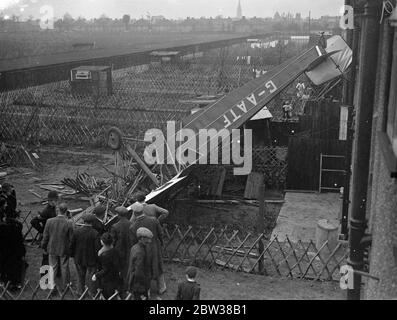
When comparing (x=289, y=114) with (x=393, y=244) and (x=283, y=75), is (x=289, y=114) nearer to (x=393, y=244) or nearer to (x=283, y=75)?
(x=283, y=75)

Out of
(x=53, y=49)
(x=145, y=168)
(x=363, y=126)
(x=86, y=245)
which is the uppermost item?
(x=53, y=49)

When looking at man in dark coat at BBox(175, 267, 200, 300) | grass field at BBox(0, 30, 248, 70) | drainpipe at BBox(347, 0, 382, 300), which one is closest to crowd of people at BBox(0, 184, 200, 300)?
man in dark coat at BBox(175, 267, 200, 300)

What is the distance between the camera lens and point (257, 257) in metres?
10.0

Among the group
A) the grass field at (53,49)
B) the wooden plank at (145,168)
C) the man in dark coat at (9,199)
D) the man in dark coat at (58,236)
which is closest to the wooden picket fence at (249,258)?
the man in dark coat at (58,236)

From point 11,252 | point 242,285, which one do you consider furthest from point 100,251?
point 242,285

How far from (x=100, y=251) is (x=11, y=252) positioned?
196 cm

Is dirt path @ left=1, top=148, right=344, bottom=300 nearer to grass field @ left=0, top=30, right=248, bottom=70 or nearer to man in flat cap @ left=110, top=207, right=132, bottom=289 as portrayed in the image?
man in flat cap @ left=110, top=207, right=132, bottom=289

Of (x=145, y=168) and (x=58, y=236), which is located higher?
(x=145, y=168)

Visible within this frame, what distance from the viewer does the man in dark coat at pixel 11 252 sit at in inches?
332

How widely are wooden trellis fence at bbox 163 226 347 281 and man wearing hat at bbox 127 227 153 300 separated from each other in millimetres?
2142

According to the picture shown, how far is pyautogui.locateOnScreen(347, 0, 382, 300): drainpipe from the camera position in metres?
5.58

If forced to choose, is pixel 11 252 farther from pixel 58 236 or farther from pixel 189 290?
pixel 189 290

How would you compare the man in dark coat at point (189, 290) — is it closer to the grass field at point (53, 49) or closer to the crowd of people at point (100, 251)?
the crowd of people at point (100, 251)
